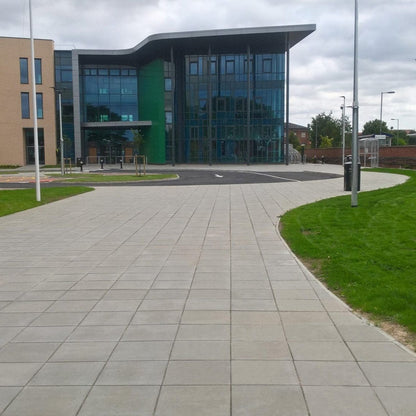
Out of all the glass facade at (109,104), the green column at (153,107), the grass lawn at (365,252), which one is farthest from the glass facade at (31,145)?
the grass lawn at (365,252)

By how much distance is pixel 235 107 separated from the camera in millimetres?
58562

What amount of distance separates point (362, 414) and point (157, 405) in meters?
1.42

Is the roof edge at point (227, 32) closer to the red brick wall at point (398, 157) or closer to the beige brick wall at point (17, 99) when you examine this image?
the beige brick wall at point (17, 99)

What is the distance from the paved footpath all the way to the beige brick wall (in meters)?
53.4

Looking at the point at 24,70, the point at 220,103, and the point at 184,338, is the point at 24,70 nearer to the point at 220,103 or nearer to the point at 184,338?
the point at 220,103

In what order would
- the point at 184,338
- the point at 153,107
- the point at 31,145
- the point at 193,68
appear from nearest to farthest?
the point at 184,338
the point at 193,68
the point at 153,107
the point at 31,145

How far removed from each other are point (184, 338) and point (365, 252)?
471 centimetres

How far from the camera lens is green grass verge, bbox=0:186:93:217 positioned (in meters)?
17.2

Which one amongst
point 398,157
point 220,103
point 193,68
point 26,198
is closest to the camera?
point 26,198

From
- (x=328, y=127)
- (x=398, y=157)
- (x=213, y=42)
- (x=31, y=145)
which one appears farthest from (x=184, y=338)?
(x=328, y=127)

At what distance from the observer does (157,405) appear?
11.9ft

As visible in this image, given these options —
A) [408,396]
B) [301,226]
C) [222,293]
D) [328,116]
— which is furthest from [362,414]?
[328,116]

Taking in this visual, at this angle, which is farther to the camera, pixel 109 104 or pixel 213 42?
pixel 109 104

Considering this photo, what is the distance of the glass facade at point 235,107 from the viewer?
5784 cm
